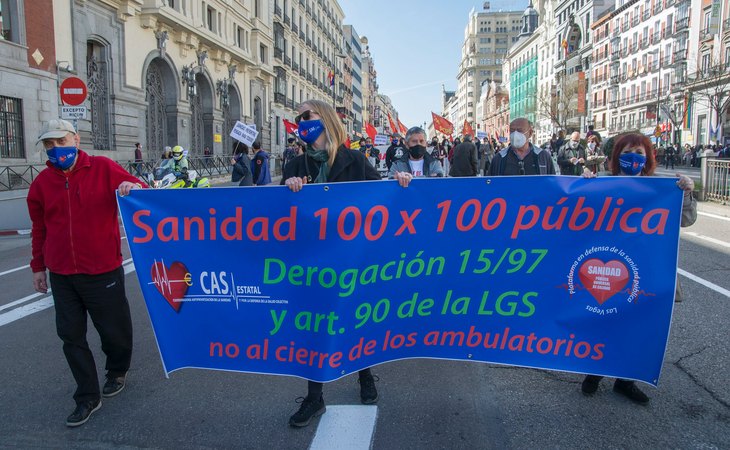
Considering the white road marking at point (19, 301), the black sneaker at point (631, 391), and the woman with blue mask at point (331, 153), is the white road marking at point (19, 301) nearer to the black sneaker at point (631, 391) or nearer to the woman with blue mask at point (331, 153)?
the woman with blue mask at point (331, 153)

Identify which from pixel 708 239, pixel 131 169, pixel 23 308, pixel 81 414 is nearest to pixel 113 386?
pixel 81 414

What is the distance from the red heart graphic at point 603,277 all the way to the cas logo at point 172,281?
2.46m

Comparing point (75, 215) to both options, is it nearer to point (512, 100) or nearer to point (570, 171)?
point (570, 171)

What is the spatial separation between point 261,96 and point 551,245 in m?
42.7

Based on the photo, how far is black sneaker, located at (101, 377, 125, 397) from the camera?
12.7 feet

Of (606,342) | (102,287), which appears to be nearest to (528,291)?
(606,342)

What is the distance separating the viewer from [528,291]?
134 inches

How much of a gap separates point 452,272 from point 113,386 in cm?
250

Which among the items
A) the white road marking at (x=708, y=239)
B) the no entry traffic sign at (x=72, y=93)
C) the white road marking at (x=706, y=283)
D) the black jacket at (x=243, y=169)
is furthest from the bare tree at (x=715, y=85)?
the no entry traffic sign at (x=72, y=93)

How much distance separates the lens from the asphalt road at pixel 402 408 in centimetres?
320

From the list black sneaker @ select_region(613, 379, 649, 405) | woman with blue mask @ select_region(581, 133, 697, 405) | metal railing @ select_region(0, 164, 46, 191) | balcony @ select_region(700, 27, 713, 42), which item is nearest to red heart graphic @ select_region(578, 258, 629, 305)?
woman with blue mask @ select_region(581, 133, 697, 405)

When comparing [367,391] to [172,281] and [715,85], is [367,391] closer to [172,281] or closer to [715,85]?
[172,281]

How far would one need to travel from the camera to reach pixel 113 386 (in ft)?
A: 12.9

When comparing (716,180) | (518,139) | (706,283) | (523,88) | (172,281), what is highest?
(523,88)
